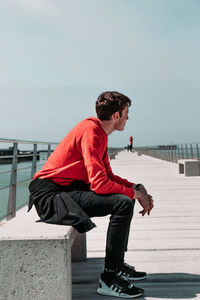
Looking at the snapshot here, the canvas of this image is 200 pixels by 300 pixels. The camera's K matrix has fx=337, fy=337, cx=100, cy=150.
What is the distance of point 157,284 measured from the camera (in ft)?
7.34

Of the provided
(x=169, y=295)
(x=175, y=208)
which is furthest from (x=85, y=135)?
(x=175, y=208)

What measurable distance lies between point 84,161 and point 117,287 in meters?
0.79

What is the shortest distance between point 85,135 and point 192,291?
118cm

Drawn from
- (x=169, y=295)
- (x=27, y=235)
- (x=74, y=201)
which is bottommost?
(x=169, y=295)

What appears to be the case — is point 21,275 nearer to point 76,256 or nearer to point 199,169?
point 76,256

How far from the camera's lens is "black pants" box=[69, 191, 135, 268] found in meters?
2.02

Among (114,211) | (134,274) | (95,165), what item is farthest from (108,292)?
(95,165)

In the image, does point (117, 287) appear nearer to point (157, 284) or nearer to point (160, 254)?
point (157, 284)

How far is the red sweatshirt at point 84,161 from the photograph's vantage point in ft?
6.46

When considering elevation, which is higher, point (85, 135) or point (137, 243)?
point (85, 135)

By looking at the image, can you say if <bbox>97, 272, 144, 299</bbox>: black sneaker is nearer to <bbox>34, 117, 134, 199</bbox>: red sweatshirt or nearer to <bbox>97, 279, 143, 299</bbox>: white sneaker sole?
<bbox>97, 279, 143, 299</bbox>: white sneaker sole

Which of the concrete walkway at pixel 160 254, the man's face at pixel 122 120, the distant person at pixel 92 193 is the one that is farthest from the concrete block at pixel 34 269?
the man's face at pixel 122 120

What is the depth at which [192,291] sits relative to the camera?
2115mm

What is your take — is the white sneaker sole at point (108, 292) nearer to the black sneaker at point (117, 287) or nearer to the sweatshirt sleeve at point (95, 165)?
the black sneaker at point (117, 287)
